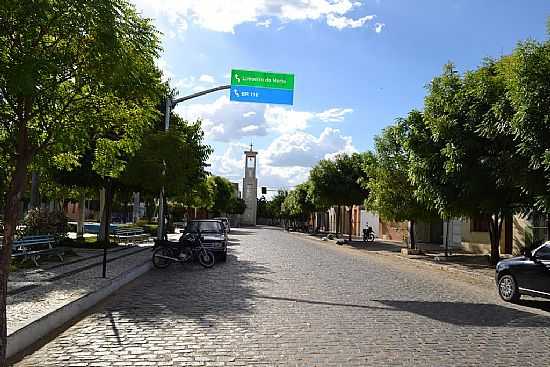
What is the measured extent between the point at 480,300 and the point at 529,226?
1348cm

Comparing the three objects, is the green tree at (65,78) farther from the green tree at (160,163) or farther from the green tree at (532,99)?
the green tree at (160,163)

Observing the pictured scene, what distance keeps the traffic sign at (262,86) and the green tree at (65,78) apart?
572 inches

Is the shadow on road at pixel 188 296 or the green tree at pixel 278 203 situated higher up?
the green tree at pixel 278 203

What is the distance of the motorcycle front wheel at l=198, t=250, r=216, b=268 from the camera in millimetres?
18031

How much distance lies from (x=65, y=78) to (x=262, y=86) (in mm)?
15867

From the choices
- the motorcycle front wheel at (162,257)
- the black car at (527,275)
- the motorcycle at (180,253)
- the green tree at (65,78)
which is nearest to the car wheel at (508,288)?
the black car at (527,275)

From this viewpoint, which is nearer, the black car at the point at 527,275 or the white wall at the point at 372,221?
the black car at the point at 527,275

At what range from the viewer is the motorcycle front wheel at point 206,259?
18031mm

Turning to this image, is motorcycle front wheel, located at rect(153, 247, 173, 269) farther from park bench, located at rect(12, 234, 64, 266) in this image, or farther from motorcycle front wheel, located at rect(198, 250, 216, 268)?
park bench, located at rect(12, 234, 64, 266)

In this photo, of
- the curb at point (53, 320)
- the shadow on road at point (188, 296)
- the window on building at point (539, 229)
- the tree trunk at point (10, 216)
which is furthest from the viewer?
the window on building at point (539, 229)

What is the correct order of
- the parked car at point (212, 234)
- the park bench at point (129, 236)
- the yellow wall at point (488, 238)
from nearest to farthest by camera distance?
the parked car at point (212, 234)
the yellow wall at point (488, 238)
the park bench at point (129, 236)

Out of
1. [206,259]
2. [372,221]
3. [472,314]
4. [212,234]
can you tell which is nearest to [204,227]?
[212,234]

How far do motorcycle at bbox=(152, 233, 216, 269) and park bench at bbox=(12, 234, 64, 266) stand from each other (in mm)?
3004

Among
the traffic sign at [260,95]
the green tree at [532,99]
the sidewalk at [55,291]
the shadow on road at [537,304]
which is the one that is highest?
the traffic sign at [260,95]
